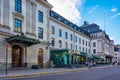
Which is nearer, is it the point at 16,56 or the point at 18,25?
the point at 18,25

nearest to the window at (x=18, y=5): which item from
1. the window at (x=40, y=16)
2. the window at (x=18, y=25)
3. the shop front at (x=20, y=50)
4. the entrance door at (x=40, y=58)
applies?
the window at (x=18, y=25)

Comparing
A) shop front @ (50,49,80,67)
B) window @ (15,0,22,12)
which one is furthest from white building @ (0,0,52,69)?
shop front @ (50,49,80,67)

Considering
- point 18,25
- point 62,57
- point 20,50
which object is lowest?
point 62,57

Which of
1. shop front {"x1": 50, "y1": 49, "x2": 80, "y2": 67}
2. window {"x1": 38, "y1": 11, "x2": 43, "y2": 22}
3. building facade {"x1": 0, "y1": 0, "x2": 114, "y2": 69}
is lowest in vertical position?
shop front {"x1": 50, "y1": 49, "x2": 80, "y2": 67}

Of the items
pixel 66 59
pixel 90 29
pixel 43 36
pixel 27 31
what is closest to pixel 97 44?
pixel 90 29

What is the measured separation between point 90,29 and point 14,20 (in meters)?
61.6

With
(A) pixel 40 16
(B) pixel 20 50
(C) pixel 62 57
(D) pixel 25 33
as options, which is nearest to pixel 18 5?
(D) pixel 25 33

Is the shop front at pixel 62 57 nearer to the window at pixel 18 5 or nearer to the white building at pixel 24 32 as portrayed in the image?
the white building at pixel 24 32

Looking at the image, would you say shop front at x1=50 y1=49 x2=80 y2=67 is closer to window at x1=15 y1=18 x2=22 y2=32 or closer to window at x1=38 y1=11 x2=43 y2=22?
window at x1=38 y1=11 x2=43 y2=22

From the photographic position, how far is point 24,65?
3247 centimetres

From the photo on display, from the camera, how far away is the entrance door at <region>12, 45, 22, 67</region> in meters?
30.6

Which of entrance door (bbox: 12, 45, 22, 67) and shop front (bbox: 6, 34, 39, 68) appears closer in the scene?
shop front (bbox: 6, 34, 39, 68)

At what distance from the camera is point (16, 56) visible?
31422mm

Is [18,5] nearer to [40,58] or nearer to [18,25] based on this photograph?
[18,25]
